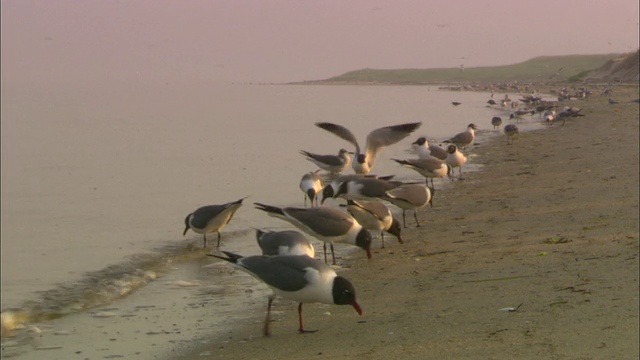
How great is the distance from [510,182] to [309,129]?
21.8 meters

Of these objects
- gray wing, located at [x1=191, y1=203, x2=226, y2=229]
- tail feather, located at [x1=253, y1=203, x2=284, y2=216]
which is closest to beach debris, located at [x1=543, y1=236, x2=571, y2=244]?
tail feather, located at [x1=253, y1=203, x2=284, y2=216]

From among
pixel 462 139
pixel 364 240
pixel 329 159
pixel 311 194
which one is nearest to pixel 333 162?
pixel 329 159

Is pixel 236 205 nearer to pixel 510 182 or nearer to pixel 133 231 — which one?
pixel 133 231

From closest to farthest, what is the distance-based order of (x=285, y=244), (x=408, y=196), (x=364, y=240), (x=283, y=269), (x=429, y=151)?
(x=283, y=269) < (x=285, y=244) < (x=364, y=240) < (x=408, y=196) < (x=429, y=151)

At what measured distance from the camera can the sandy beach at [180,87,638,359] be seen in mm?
6004

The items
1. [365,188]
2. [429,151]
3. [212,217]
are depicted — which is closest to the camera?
[212,217]

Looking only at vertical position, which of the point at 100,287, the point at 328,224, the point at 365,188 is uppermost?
the point at 365,188

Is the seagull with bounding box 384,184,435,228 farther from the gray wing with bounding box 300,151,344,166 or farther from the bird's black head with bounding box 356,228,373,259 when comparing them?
the gray wing with bounding box 300,151,344,166

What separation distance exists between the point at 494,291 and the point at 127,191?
41.2 feet

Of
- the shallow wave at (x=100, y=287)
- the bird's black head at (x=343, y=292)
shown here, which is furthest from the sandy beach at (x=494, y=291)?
the shallow wave at (x=100, y=287)

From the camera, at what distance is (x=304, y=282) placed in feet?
23.4

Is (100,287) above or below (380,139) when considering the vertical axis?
below

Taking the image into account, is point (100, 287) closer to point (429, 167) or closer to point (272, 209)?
point (272, 209)

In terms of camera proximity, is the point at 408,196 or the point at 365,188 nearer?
the point at 408,196
